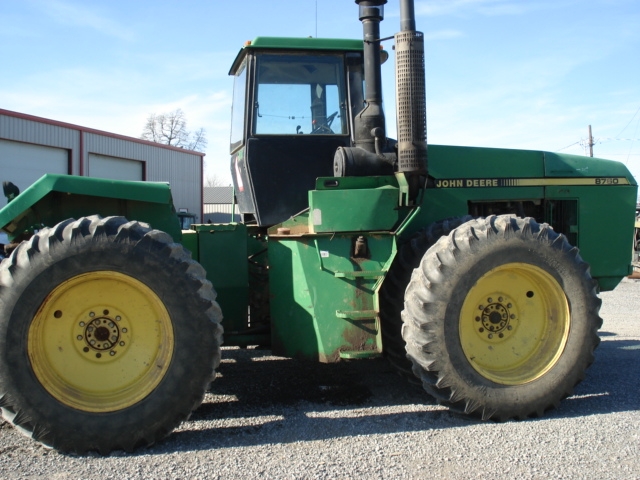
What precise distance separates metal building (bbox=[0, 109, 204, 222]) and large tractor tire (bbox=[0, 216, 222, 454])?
1740cm

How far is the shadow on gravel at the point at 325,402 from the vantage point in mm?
4211

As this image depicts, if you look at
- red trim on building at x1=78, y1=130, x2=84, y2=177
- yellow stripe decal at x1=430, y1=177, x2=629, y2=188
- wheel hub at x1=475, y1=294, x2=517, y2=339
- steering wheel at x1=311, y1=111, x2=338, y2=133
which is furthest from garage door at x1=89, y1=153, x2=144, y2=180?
wheel hub at x1=475, y1=294, x2=517, y2=339

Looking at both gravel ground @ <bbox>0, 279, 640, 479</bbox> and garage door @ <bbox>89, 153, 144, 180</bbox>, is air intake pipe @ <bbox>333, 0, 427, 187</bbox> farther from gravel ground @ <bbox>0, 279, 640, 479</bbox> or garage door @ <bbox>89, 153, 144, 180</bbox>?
garage door @ <bbox>89, 153, 144, 180</bbox>

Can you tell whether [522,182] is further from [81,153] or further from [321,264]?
[81,153]

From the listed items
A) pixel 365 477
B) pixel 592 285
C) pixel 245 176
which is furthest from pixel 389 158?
pixel 365 477

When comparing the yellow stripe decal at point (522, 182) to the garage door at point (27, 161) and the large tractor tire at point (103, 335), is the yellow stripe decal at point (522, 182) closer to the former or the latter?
the large tractor tire at point (103, 335)

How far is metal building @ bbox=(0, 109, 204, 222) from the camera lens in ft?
65.3

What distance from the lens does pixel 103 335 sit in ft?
13.5

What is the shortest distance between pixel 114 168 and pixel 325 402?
22489 millimetres

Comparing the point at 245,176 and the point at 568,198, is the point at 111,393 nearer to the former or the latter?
the point at 245,176

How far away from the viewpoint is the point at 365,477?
3.54 meters

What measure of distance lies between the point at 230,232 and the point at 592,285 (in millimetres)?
2814

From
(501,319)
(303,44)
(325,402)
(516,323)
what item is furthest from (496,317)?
(303,44)

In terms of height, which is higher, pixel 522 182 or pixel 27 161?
pixel 27 161
